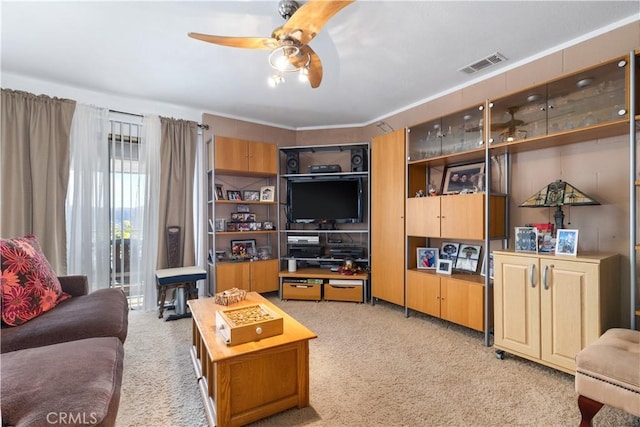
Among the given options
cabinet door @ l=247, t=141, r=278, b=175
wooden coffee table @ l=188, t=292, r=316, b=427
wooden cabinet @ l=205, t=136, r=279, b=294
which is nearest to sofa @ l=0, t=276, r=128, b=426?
wooden coffee table @ l=188, t=292, r=316, b=427

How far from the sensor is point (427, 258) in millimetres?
3363

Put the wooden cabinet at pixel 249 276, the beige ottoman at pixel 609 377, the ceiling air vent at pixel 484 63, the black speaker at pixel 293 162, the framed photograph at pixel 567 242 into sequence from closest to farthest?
1. the beige ottoman at pixel 609 377
2. the framed photograph at pixel 567 242
3. the ceiling air vent at pixel 484 63
4. the wooden cabinet at pixel 249 276
5. the black speaker at pixel 293 162

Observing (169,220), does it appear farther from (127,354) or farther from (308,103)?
(308,103)

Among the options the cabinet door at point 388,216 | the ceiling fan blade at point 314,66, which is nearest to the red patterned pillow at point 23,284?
the ceiling fan blade at point 314,66

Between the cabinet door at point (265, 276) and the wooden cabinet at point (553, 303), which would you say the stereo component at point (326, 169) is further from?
the wooden cabinet at point (553, 303)

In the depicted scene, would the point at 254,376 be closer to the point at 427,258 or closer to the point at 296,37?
the point at 296,37

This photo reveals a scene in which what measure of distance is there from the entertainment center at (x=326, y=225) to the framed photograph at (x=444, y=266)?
3.12 feet

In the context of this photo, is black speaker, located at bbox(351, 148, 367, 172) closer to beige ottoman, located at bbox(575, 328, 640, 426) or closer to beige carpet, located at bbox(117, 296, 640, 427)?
beige carpet, located at bbox(117, 296, 640, 427)

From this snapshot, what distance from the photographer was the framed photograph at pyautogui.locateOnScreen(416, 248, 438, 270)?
3.33 metres

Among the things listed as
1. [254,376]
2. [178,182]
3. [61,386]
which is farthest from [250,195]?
[61,386]

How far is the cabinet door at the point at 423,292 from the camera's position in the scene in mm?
2965

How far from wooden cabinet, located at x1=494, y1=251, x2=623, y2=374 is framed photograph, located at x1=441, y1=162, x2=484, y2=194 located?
0.87 m

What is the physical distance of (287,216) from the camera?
14.0ft

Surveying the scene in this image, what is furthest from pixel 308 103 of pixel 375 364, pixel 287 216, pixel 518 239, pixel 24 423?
pixel 24 423
